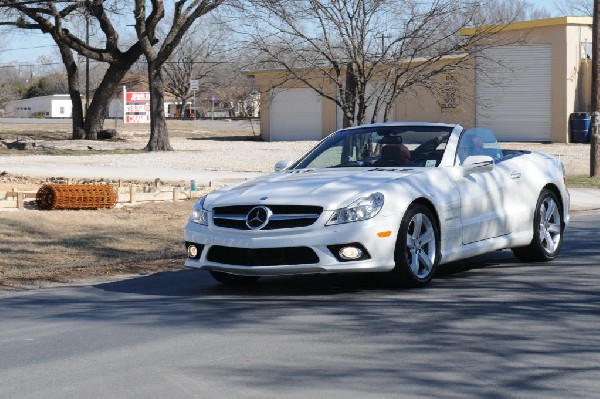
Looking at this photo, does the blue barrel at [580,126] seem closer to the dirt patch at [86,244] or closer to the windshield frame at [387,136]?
the dirt patch at [86,244]

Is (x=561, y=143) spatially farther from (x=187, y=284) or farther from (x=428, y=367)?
(x=428, y=367)

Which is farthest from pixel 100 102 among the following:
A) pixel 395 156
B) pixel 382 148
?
pixel 395 156

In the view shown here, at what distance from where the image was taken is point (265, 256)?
9.05 m

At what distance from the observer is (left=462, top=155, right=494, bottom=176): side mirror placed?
10164 millimetres

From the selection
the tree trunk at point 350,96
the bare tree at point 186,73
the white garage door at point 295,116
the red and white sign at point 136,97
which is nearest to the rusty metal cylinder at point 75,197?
the tree trunk at point 350,96

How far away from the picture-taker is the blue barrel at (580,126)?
1699 inches

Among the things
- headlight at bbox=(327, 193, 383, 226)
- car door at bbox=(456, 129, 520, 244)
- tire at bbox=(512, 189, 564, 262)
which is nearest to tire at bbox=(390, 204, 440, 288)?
headlight at bbox=(327, 193, 383, 226)

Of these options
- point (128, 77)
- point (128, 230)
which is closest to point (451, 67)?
point (128, 230)

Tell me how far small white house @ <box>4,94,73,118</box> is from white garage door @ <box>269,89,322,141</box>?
221 feet

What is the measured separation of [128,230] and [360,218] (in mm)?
6236

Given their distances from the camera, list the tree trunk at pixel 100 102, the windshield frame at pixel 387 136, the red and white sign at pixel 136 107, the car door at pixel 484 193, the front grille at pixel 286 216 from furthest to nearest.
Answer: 1. the red and white sign at pixel 136 107
2. the tree trunk at pixel 100 102
3. the windshield frame at pixel 387 136
4. the car door at pixel 484 193
5. the front grille at pixel 286 216

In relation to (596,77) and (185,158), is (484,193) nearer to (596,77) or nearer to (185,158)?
(596,77)

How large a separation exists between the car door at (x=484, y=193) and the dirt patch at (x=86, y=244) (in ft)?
10.8

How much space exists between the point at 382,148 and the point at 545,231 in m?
2.04
